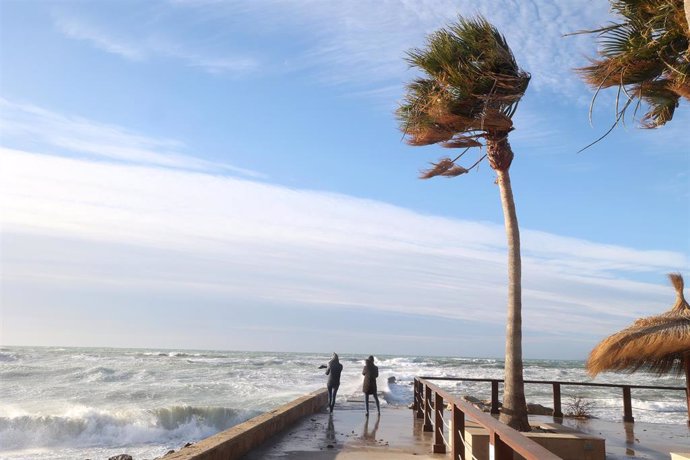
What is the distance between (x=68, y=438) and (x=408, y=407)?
9.56 metres

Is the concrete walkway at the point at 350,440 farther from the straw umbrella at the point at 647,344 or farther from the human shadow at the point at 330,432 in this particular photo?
the straw umbrella at the point at 647,344

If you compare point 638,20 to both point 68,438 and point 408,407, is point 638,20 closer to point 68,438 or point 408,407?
point 408,407

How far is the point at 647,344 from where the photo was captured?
9.84 m

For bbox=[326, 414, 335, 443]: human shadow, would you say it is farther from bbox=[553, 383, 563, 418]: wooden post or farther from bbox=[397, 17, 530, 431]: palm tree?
bbox=[553, 383, 563, 418]: wooden post

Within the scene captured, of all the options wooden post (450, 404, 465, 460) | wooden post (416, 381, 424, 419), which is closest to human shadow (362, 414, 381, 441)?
wooden post (416, 381, 424, 419)

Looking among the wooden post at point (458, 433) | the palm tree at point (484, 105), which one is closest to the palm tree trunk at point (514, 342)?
the palm tree at point (484, 105)

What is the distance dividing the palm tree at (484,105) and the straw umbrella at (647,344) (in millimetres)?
1749

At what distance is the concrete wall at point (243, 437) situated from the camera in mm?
6176

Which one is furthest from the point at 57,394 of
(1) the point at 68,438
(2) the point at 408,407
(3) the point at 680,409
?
(3) the point at 680,409

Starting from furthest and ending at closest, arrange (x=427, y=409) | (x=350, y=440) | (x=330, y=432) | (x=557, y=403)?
(x=557, y=403) < (x=427, y=409) < (x=330, y=432) < (x=350, y=440)

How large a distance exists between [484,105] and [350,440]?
5967 millimetres

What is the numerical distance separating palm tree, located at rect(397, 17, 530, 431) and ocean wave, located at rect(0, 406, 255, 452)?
9456 millimetres

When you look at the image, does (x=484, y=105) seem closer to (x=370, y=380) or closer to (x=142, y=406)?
(x=370, y=380)

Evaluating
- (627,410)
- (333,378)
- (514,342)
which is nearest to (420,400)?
(333,378)
